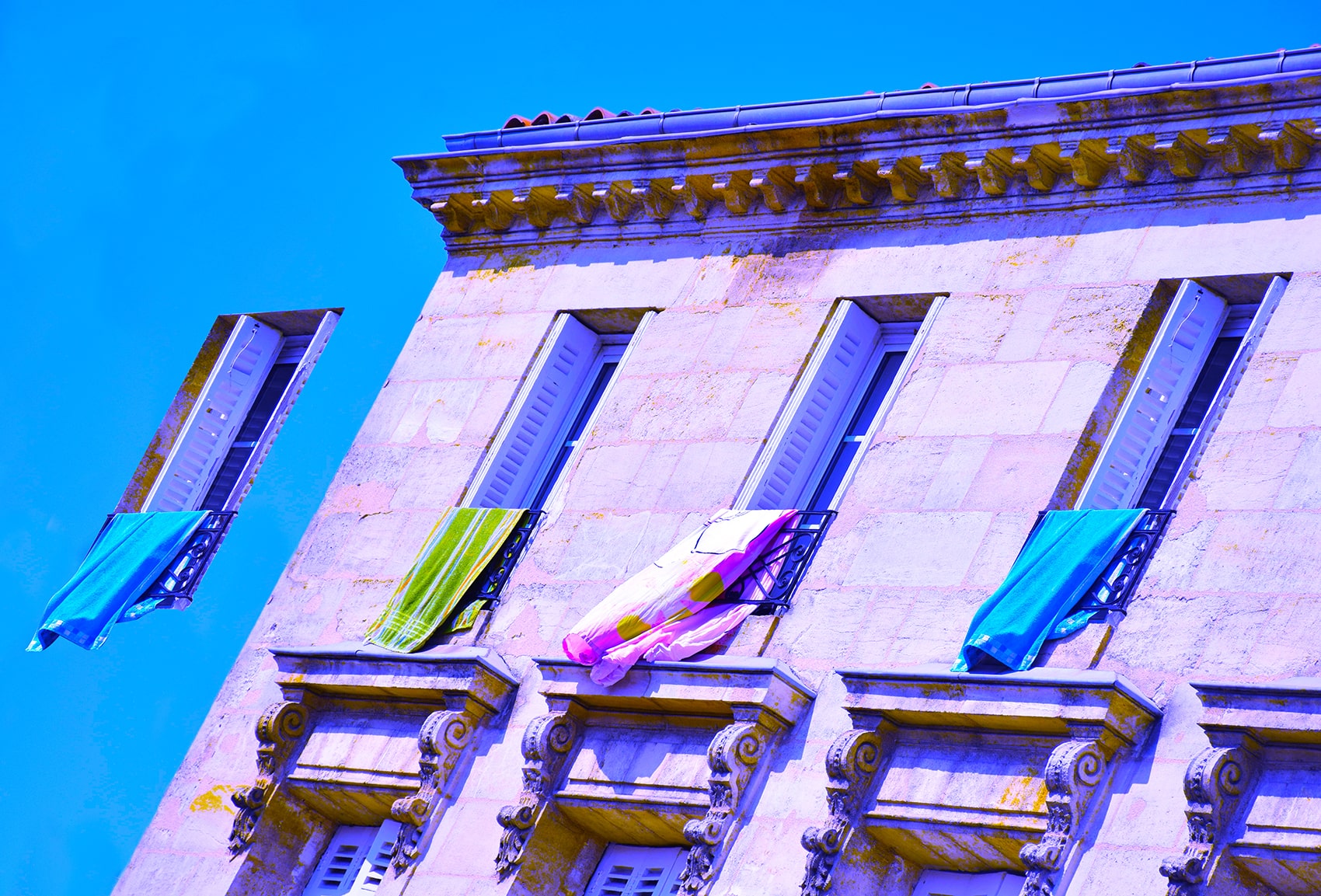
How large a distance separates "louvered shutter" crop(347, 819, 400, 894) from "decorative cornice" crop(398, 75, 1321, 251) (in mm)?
5747

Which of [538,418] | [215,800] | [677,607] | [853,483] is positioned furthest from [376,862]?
[853,483]

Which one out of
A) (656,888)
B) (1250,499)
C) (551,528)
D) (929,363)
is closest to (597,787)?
(656,888)

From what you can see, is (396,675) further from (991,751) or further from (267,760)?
(991,751)

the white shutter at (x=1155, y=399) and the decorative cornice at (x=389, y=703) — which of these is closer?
the white shutter at (x=1155, y=399)

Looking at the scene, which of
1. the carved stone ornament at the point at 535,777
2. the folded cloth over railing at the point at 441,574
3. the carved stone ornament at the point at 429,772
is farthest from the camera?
the folded cloth over railing at the point at 441,574

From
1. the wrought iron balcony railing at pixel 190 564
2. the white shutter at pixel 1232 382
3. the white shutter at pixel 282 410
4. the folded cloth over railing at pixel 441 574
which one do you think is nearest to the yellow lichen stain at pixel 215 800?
the folded cloth over railing at pixel 441 574

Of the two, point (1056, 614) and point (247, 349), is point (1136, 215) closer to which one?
point (1056, 614)

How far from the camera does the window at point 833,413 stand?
1670cm

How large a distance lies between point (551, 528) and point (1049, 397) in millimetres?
4475

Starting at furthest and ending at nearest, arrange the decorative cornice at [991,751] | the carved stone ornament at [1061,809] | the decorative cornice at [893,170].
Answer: the decorative cornice at [893,170] → the decorative cornice at [991,751] → the carved stone ornament at [1061,809]

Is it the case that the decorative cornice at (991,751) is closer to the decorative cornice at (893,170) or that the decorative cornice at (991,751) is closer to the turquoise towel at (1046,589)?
the turquoise towel at (1046,589)

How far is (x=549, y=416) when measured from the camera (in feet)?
61.9

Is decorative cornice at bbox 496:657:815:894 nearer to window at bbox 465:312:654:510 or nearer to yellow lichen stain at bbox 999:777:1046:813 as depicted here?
yellow lichen stain at bbox 999:777:1046:813

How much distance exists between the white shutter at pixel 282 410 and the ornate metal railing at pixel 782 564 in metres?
6.25
